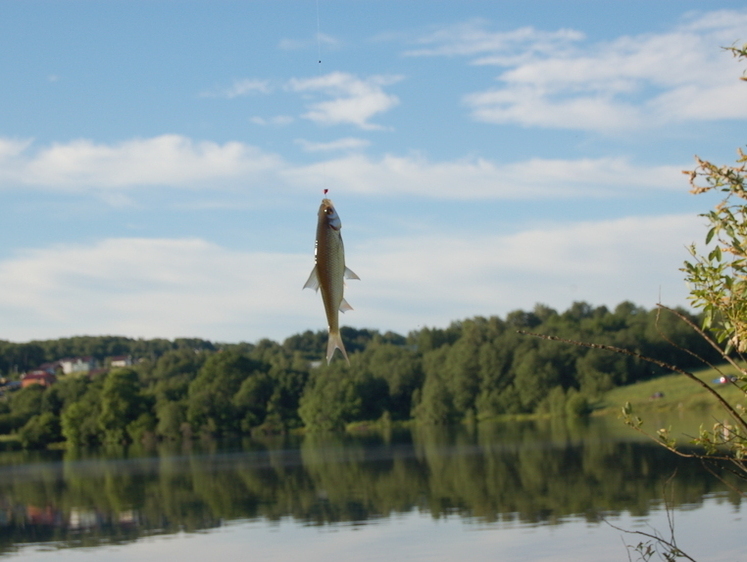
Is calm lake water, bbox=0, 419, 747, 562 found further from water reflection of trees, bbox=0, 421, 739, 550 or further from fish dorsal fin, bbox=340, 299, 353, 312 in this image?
fish dorsal fin, bbox=340, 299, 353, 312

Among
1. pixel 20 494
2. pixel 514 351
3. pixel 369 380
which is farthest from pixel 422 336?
pixel 20 494

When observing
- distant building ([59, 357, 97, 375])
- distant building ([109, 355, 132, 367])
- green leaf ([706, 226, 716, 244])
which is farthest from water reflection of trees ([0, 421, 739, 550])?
distant building ([59, 357, 97, 375])

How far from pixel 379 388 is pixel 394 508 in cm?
7034

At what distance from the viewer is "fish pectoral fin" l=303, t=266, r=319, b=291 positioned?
352 centimetres

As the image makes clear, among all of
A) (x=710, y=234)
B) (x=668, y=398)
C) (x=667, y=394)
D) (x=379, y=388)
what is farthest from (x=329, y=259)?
(x=379, y=388)

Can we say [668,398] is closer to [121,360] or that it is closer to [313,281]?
[313,281]

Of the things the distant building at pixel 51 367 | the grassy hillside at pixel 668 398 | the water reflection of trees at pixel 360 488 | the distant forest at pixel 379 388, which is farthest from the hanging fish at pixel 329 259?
the distant building at pixel 51 367

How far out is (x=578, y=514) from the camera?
2459 centimetres

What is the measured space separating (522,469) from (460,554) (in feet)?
55.7

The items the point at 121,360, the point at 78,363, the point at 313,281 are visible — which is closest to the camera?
the point at 313,281

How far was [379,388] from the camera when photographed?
322ft

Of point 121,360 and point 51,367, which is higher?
point 121,360

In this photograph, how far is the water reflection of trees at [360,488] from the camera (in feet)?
89.6

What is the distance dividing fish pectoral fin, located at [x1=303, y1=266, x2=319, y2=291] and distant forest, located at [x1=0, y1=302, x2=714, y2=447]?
7576cm
